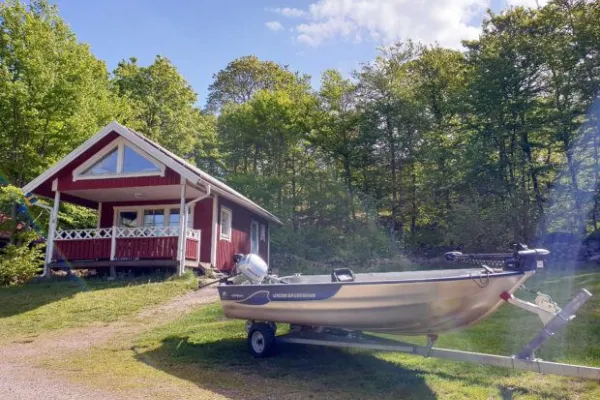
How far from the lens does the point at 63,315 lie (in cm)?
1033

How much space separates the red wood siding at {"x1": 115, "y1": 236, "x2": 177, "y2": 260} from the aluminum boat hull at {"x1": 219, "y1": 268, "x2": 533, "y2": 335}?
811 cm

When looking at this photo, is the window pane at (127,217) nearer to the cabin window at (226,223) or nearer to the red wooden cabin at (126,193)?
the red wooden cabin at (126,193)

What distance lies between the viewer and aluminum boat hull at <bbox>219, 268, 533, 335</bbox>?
191 inches

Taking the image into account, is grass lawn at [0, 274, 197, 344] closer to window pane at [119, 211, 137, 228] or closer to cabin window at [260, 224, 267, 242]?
window pane at [119, 211, 137, 228]

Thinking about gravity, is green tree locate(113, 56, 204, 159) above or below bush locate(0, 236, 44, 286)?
above

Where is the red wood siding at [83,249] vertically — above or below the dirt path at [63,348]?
above

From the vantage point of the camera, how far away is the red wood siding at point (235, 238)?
16.8 metres

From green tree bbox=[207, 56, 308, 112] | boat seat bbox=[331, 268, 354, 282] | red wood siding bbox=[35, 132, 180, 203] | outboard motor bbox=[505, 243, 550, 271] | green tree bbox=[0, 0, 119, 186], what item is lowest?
boat seat bbox=[331, 268, 354, 282]

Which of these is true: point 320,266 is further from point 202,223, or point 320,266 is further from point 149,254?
point 149,254

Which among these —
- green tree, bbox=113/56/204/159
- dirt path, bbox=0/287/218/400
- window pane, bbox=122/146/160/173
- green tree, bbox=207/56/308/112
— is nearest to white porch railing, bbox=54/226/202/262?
window pane, bbox=122/146/160/173

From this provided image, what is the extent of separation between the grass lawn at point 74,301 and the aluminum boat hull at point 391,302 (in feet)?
17.9

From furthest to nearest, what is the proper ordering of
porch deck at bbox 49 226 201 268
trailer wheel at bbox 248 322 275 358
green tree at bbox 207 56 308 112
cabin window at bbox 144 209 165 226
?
green tree at bbox 207 56 308 112
cabin window at bbox 144 209 165 226
porch deck at bbox 49 226 201 268
trailer wheel at bbox 248 322 275 358

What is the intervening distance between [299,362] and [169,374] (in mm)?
1712

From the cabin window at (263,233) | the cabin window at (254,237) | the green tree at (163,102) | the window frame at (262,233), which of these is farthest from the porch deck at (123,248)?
the green tree at (163,102)
